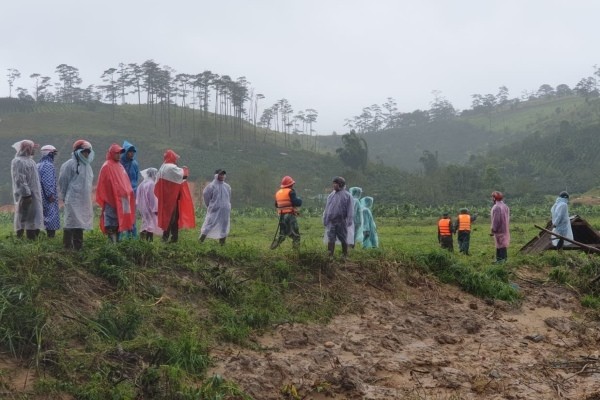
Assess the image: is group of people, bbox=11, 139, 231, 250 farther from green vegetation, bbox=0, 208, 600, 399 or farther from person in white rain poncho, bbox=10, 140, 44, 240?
green vegetation, bbox=0, 208, 600, 399

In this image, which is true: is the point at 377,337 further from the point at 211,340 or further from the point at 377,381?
the point at 211,340

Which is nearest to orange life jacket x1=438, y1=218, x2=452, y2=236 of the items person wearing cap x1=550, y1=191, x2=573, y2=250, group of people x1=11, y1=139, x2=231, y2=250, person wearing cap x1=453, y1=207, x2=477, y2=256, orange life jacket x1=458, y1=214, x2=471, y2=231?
person wearing cap x1=453, y1=207, x2=477, y2=256

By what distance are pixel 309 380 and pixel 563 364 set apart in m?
3.09

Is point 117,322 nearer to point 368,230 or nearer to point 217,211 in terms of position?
point 217,211

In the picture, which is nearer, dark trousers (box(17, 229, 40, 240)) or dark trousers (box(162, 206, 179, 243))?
dark trousers (box(17, 229, 40, 240))

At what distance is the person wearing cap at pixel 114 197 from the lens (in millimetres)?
7578

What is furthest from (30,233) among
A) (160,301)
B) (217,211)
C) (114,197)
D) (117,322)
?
(117,322)

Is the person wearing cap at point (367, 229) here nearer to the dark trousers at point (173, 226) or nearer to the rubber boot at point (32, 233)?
the dark trousers at point (173, 226)

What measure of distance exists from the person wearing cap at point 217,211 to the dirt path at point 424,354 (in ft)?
9.16

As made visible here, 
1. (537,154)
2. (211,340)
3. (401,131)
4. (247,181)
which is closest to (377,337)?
(211,340)

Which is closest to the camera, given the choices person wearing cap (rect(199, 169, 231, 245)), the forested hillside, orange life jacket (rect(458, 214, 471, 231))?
person wearing cap (rect(199, 169, 231, 245))

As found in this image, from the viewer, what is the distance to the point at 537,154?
62438mm

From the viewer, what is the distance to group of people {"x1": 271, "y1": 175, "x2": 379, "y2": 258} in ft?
30.4

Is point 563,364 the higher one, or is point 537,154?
point 537,154
